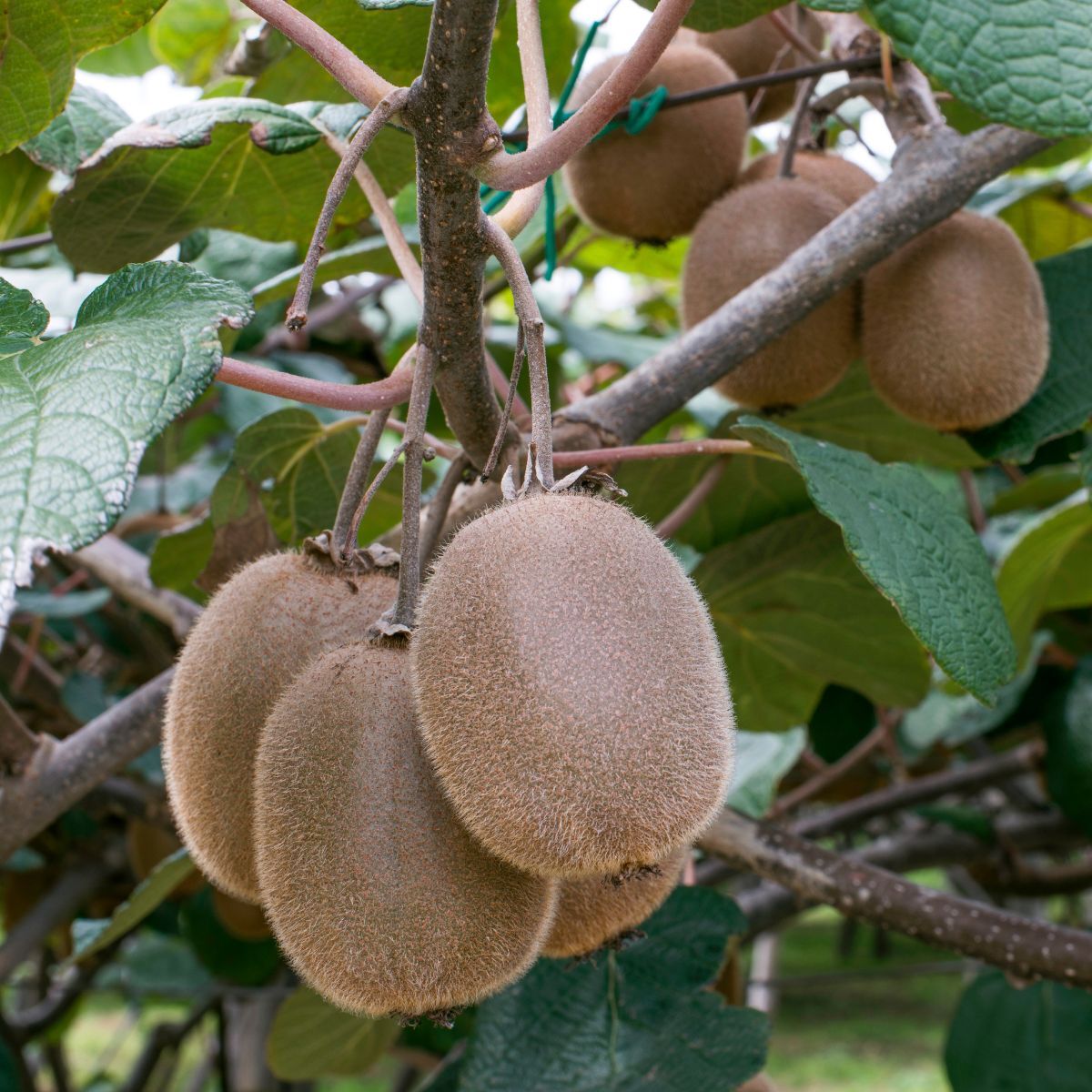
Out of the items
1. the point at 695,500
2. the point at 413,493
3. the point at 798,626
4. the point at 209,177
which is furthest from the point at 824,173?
the point at 413,493

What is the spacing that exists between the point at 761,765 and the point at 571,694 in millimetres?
1053

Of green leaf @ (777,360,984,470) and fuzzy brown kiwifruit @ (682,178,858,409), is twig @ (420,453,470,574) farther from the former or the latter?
green leaf @ (777,360,984,470)

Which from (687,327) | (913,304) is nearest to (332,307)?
(687,327)

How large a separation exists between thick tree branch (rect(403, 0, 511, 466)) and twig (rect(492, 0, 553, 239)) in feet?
0.21

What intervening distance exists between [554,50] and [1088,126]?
3.15 feet

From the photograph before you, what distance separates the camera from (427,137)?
62 centimetres

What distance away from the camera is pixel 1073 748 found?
5.38ft

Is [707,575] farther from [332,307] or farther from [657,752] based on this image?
[332,307]

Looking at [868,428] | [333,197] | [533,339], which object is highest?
[333,197]

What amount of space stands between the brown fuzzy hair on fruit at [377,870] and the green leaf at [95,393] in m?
0.20

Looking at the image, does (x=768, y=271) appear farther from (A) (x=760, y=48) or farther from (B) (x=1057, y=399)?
(A) (x=760, y=48)

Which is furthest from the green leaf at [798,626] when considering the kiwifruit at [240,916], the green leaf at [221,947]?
the green leaf at [221,947]

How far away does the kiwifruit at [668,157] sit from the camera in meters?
1.21

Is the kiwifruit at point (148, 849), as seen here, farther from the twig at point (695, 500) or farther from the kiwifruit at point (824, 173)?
the kiwifruit at point (824, 173)
